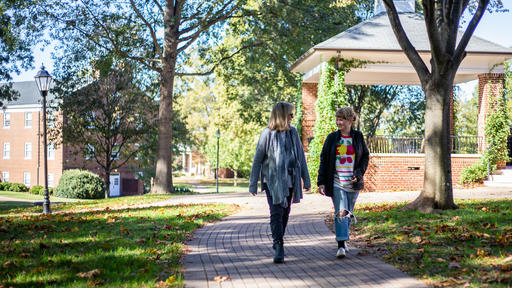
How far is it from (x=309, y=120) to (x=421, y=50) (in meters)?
5.39

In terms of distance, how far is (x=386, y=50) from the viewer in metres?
17.2

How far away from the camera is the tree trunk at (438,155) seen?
31.4 feet

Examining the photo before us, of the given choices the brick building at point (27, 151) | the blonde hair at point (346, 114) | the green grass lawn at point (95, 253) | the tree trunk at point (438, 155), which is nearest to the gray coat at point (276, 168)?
the blonde hair at point (346, 114)

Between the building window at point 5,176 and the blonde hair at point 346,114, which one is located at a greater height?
the blonde hair at point 346,114

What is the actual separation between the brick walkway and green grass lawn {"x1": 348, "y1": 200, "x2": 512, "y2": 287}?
1.08ft

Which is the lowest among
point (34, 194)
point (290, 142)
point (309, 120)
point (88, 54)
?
point (34, 194)

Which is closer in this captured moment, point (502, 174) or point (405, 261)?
point (405, 261)

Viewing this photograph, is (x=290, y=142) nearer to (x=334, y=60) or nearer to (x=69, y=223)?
(x=69, y=223)

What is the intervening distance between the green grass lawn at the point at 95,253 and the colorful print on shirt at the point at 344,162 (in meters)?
2.22

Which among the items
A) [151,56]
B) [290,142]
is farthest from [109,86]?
[290,142]

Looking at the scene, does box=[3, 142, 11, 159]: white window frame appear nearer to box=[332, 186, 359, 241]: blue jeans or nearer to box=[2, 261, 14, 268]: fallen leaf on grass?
box=[2, 261, 14, 268]: fallen leaf on grass

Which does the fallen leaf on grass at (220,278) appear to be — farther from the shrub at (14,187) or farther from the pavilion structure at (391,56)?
the shrub at (14,187)

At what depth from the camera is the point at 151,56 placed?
22.5 metres

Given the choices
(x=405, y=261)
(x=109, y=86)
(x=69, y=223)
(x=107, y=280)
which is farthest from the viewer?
(x=109, y=86)
